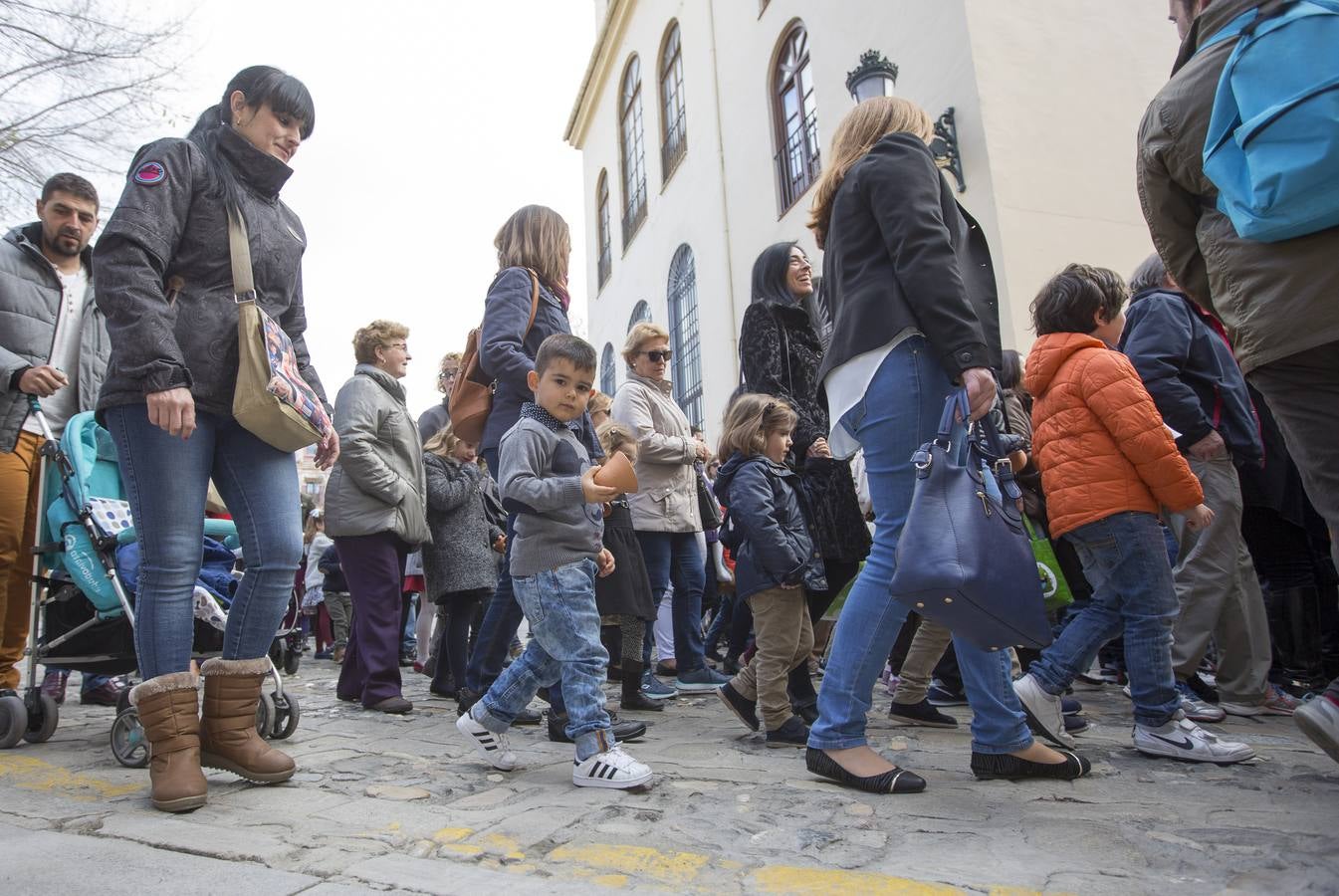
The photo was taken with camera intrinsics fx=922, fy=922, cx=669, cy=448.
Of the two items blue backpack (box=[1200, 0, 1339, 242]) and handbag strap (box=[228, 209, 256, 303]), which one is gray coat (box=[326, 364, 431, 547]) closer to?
→ handbag strap (box=[228, 209, 256, 303])

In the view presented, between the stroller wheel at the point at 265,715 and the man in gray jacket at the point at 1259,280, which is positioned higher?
the man in gray jacket at the point at 1259,280

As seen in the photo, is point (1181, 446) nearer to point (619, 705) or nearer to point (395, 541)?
point (619, 705)

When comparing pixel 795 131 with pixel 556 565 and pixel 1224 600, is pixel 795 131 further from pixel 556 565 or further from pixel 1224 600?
pixel 556 565

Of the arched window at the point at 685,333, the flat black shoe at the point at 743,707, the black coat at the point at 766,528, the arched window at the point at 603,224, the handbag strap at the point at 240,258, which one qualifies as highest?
the arched window at the point at 603,224

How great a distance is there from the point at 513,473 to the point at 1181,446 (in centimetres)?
294

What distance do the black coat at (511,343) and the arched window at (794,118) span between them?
8.37 metres

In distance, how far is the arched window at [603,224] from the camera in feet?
74.1

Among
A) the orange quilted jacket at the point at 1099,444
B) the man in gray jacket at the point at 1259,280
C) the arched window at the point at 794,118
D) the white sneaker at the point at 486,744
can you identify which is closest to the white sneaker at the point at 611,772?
the white sneaker at the point at 486,744

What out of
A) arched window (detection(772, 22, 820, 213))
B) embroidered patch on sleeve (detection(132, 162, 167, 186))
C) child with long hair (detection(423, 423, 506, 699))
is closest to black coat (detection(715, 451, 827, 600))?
child with long hair (detection(423, 423, 506, 699))

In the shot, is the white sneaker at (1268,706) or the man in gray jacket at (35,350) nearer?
the man in gray jacket at (35,350)

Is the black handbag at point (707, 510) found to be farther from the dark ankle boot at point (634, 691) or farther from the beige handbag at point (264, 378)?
the beige handbag at point (264, 378)

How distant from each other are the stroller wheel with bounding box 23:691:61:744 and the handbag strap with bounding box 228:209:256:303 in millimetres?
1949

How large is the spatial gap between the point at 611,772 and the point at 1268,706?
3.30m

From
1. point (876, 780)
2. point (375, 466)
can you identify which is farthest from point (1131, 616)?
point (375, 466)
